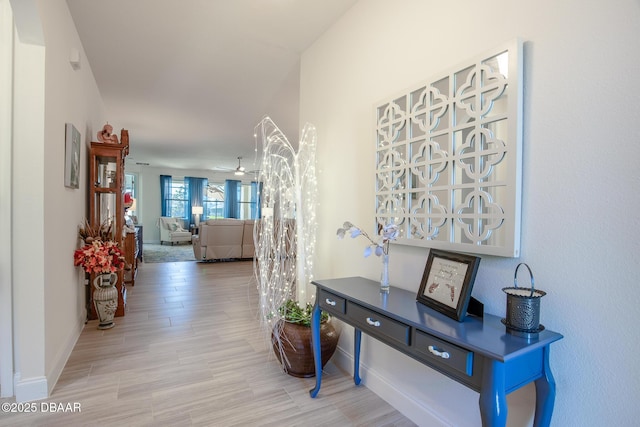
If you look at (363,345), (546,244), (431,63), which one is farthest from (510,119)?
(363,345)

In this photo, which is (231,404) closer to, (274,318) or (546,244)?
(274,318)

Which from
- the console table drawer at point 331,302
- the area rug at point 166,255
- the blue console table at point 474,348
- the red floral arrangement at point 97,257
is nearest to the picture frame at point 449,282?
the blue console table at point 474,348

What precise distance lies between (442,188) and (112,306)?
3318 mm

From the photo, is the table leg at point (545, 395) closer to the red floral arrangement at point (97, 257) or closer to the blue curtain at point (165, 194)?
the red floral arrangement at point (97, 257)

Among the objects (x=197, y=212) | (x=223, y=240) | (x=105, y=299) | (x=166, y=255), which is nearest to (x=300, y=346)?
(x=105, y=299)

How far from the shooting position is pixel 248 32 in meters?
2.74

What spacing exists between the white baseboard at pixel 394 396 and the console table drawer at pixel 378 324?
0.62 metres

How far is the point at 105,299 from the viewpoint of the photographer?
10.4 ft

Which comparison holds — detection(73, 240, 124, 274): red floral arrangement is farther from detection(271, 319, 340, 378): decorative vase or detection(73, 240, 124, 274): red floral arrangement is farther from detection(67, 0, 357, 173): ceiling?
detection(271, 319, 340, 378): decorative vase

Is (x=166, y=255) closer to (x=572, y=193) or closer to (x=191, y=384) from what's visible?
(x=191, y=384)

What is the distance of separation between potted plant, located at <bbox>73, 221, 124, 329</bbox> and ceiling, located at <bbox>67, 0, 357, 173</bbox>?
1685 millimetres

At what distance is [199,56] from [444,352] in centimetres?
330

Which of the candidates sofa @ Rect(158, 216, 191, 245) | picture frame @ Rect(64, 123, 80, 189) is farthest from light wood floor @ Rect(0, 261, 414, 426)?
sofa @ Rect(158, 216, 191, 245)

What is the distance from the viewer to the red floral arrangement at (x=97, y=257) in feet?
9.35
